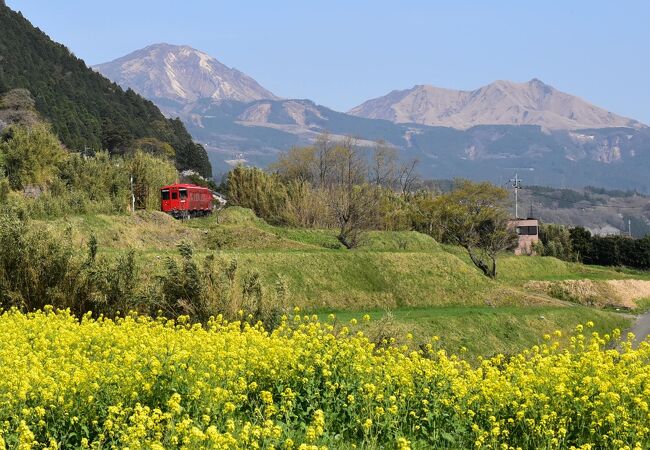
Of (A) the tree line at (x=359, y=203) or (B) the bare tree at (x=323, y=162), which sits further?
(B) the bare tree at (x=323, y=162)

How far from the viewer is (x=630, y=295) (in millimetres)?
56188

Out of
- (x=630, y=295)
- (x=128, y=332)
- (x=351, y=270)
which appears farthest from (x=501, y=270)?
(x=128, y=332)

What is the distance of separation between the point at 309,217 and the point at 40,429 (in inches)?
2274

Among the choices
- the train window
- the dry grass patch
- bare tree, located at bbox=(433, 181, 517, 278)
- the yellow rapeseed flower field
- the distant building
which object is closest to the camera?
the yellow rapeseed flower field

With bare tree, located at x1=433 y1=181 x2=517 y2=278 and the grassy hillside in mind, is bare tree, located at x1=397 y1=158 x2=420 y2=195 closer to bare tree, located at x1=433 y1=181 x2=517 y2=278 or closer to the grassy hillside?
bare tree, located at x1=433 y1=181 x2=517 y2=278

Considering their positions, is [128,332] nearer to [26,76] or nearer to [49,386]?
[49,386]

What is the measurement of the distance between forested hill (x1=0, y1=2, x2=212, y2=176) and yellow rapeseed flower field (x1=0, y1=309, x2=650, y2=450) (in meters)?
95.6

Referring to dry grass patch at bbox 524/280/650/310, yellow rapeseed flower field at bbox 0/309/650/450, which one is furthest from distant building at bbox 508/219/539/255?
yellow rapeseed flower field at bbox 0/309/650/450

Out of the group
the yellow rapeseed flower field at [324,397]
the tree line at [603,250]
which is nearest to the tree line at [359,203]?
the tree line at [603,250]

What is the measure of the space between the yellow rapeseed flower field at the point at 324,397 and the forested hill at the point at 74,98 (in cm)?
9563

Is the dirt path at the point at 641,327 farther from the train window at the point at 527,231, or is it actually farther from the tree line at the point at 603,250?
the train window at the point at 527,231

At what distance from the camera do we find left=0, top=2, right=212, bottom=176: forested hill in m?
109

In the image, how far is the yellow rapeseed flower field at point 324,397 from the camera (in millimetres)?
9656

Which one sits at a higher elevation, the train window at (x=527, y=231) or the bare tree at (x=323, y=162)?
the bare tree at (x=323, y=162)
